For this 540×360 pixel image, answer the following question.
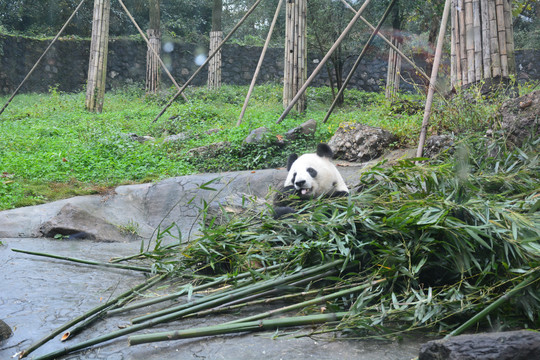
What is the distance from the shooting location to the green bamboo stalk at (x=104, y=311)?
2553mm

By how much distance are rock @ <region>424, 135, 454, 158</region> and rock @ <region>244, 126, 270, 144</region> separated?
280cm

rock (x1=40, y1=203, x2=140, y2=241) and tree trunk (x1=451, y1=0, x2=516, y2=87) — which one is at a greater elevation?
tree trunk (x1=451, y1=0, x2=516, y2=87)

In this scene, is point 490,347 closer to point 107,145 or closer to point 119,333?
point 119,333

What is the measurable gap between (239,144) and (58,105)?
6.71m

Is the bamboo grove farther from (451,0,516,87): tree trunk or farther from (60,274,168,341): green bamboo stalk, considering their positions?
(451,0,516,87): tree trunk

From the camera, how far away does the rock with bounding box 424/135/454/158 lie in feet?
19.3

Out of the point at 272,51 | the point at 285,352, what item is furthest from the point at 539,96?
the point at 272,51

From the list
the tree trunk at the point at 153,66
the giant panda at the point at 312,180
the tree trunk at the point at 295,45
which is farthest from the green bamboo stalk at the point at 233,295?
the tree trunk at the point at 153,66

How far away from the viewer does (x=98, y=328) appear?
268 centimetres

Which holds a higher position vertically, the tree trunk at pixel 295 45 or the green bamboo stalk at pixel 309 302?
the tree trunk at pixel 295 45

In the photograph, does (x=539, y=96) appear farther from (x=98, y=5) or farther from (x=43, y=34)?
(x=43, y=34)

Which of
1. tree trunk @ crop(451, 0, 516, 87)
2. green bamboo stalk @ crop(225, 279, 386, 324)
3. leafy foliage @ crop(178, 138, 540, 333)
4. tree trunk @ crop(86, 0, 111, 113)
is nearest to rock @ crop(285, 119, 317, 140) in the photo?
tree trunk @ crop(451, 0, 516, 87)

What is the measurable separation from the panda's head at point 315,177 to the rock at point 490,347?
2315 millimetres

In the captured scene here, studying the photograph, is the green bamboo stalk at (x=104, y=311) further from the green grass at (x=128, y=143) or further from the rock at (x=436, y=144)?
the rock at (x=436, y=144)
